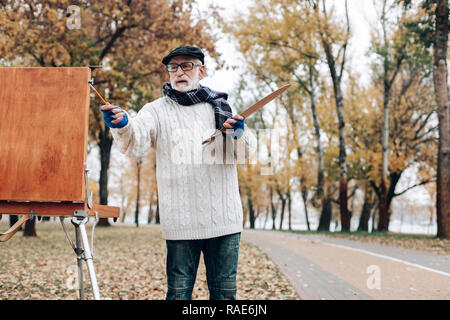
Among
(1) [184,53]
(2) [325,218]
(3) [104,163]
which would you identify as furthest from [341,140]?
(1) [184,53]

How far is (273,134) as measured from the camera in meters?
2.89

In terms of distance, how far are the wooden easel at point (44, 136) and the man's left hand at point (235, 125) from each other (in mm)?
843

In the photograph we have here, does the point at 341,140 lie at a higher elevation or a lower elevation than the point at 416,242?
higher

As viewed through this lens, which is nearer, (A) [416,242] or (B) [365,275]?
(B) [365,275]

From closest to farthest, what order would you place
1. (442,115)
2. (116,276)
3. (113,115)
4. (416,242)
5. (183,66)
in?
(113,115)
(183,66)
(116,276)
(416,242)
(442,115)

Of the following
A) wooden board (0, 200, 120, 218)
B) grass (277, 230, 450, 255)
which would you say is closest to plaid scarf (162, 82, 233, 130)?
wooden board (0, 200, 120, 218)

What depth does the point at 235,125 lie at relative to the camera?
2.39 m

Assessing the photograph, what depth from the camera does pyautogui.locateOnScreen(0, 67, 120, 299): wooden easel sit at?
7.81 ft

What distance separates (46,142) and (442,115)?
12334 mm

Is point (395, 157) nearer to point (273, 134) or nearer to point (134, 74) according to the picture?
point (134, 74)

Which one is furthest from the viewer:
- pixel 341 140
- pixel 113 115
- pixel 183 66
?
pixel 341 140

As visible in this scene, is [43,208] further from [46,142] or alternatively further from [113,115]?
[113,115]

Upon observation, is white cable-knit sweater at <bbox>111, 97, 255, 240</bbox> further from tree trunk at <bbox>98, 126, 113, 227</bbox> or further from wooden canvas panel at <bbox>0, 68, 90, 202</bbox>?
tree trunk at <bbox>98, 126, 113, 227</bbox>
